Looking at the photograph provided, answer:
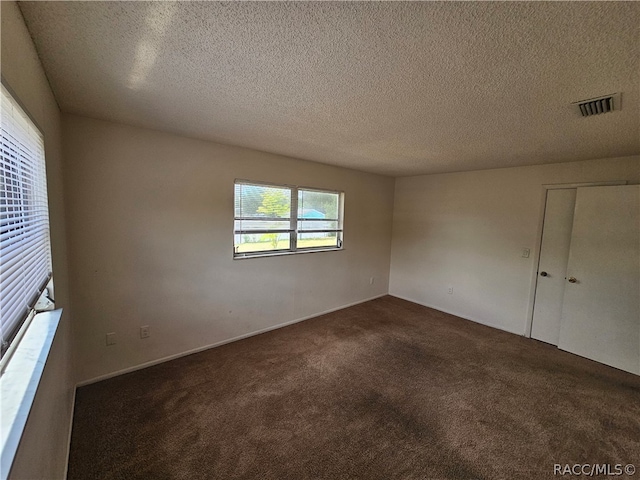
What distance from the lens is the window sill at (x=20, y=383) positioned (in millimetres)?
651

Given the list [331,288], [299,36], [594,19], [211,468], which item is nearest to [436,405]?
[211,468]

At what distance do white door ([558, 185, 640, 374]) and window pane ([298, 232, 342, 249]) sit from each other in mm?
2969

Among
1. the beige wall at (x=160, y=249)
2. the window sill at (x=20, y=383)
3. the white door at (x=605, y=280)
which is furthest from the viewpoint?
the white door at (x=605, y=280)

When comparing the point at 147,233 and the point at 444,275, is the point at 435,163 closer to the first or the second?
the point at 444,275

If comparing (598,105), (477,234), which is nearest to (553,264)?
(477,234)

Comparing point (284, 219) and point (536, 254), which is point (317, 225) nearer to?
point (284, 219)

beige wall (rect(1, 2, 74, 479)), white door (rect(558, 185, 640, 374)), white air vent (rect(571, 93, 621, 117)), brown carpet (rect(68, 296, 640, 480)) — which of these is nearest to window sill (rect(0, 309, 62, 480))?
beige wall (rect(1, 2, 74, 479))

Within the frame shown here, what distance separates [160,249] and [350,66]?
91.3 inches

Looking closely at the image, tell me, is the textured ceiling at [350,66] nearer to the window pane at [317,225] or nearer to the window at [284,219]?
the window at [284,219]

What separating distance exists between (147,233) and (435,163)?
3504 millimetres

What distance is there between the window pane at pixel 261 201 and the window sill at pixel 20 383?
6.69 ft

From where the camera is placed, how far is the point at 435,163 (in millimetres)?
3557

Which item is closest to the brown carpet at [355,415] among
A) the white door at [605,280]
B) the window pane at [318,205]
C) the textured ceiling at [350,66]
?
the white door at [605,280]

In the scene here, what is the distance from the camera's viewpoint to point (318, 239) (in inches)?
158
